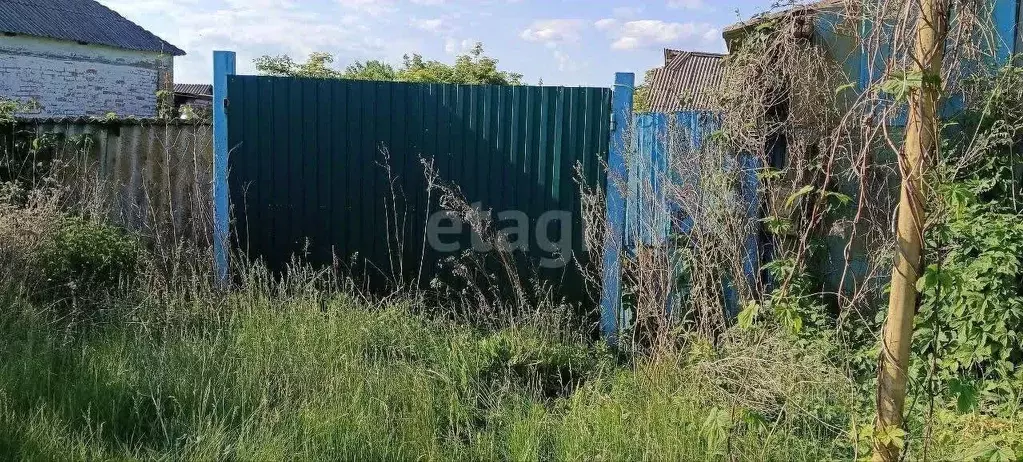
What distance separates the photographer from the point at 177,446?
10.5ft

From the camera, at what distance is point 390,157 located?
537 cm

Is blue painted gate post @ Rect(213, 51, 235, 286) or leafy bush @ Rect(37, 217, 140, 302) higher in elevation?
blue painted gate post @ Rect(213, 51, 235, 286)

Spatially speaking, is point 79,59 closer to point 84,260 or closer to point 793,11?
point 84,260

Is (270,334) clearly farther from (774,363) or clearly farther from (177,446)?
(774,363)

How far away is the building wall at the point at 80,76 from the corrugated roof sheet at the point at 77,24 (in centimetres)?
26

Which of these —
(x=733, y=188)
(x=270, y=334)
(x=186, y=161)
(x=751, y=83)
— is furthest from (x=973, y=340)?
(x=186, y=161)

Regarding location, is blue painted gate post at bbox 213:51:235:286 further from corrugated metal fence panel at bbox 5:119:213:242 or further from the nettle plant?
the nettle plant

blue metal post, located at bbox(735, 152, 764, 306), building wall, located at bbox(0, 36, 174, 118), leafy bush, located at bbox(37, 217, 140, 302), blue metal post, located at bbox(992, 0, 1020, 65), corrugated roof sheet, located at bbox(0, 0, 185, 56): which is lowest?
leafy bush, located at bbox(37, 217, 140, 302)

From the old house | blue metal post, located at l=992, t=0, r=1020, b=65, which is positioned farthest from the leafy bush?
the old house

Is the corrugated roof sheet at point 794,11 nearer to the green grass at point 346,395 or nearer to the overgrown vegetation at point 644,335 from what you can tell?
the overgrown vegetation at point 644,335

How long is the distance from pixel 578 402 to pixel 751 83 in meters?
2.32

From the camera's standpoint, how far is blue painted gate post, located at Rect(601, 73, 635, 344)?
5.05 meters

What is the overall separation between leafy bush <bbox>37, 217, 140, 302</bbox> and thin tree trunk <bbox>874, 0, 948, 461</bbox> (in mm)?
3924

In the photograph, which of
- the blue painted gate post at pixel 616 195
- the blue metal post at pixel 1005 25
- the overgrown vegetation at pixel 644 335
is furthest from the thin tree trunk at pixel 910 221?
the blue metal post at pixel 1005 25
